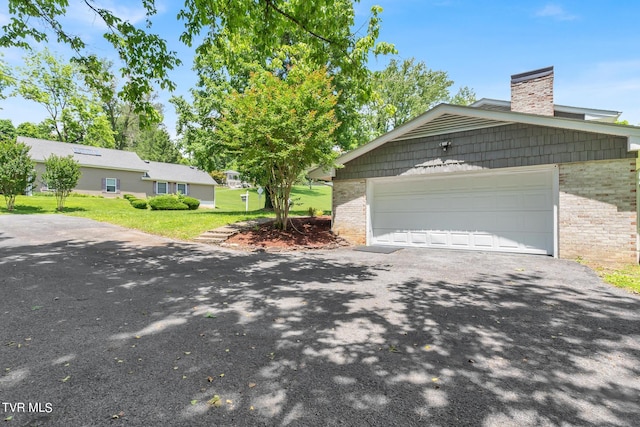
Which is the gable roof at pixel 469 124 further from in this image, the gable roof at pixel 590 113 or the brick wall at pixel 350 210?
the gable roof at pixel 590 113

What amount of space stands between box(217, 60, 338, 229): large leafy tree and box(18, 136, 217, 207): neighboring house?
2217cm

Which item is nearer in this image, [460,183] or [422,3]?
[422,3]

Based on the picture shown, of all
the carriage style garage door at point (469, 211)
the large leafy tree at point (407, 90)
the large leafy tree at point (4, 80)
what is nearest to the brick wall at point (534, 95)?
the carriage style garage door at point (469, 211)

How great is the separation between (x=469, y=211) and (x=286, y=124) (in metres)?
6.25

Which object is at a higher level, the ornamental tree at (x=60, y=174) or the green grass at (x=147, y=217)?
the ornamental tree at (x=60, y=174)

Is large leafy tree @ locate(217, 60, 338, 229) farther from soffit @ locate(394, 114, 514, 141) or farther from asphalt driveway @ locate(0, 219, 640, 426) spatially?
asphalt driveway @ locate(0, 219, 640, 426)

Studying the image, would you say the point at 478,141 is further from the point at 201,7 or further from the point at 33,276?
the point at 33,276

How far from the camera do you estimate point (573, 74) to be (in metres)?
10.2

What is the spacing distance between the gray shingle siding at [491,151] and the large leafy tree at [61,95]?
31.4 m

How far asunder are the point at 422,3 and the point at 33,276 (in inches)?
410

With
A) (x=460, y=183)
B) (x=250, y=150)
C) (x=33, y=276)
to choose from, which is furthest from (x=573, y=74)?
(x=33, y=276)

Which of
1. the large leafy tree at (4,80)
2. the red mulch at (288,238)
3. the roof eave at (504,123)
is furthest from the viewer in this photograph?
the large leafy tree at (4,80)

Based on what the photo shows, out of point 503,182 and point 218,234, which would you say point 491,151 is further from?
point 218,234

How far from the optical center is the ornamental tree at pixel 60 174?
17547 millimetres
